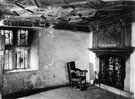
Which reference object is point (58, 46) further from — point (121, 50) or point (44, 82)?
point (121, 50)

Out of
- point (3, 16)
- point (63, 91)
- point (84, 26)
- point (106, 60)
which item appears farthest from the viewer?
point (84, 26)

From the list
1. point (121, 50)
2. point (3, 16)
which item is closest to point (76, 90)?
point (121, 50)

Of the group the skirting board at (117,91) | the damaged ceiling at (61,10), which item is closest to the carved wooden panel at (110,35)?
the damaged ceiling at (61,10)

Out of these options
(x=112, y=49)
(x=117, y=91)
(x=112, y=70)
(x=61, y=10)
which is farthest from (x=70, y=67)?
(x=61, y=10)

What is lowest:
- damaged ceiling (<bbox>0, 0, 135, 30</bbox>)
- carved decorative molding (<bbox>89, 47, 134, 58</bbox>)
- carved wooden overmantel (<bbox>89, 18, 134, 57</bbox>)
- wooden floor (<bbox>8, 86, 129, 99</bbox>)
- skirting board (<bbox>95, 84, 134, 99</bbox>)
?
wooden floor (<bbox>8, 86, 129, 99</bbox>)

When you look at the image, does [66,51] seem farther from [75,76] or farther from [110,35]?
[110,35]

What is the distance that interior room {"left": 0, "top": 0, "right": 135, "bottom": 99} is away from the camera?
15.5 ft

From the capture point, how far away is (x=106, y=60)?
616 centimetres

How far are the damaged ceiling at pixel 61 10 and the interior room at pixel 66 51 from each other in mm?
32

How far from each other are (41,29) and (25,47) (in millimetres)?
994

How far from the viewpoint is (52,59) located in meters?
5.98

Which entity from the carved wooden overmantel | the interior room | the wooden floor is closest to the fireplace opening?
the interior room

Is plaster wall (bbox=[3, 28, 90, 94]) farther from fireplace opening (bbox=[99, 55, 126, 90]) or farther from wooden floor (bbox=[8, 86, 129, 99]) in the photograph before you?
fireplace opening (bbox=[99, 55, 126, 90])

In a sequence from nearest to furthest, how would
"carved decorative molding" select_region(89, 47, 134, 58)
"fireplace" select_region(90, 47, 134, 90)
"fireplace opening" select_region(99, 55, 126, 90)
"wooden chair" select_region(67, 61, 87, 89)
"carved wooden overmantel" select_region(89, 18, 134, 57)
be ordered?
1. "carved decorative molding" select_region(89, 47, 134, 58)
2. "carved wooden overmantel" select_region(89, 18, 134, 57)
3. "fireplace" select_region(90, 47, 134, 90)
4. "fireplace opening" select_region(99, 55, 126, 90)
5. "wooden chair" select_region(67, 61, 87, 89)
